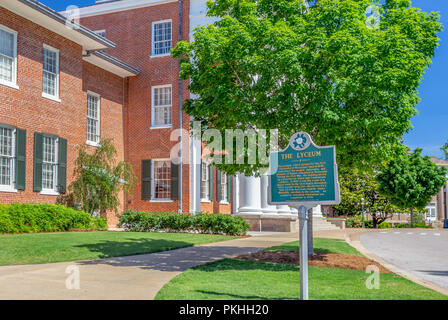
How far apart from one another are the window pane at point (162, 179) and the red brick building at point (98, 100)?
6 centimetres

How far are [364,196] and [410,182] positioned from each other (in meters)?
5.90

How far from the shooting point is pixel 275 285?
8.21 metres

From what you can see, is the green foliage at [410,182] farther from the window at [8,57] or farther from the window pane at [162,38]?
the window at [8,57]

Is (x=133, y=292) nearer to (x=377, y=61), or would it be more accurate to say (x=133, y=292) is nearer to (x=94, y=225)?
(x=377, y=61)

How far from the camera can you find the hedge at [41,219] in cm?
1594

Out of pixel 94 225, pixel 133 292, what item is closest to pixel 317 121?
pixel 133 292

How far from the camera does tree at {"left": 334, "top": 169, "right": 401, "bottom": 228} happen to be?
4622cm

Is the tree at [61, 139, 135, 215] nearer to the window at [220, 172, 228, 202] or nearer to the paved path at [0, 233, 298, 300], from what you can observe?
the paved path at [0, 233, 298, 300]

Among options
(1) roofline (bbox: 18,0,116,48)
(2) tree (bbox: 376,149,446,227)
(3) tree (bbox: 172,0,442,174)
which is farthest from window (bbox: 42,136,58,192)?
(2) tree (bbox: 376,149,446,227)

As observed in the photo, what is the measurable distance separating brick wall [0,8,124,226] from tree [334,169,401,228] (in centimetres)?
3000

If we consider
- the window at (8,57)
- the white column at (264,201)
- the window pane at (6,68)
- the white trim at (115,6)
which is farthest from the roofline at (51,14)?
the white column at (264,201)

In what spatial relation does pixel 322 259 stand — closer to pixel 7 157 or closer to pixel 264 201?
pixel 7 157

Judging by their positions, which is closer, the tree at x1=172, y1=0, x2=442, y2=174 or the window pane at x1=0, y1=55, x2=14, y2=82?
the tree at x1=172, y1=0, x2=442, y2=174

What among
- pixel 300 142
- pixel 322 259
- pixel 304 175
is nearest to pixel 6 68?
pixel 322 259
